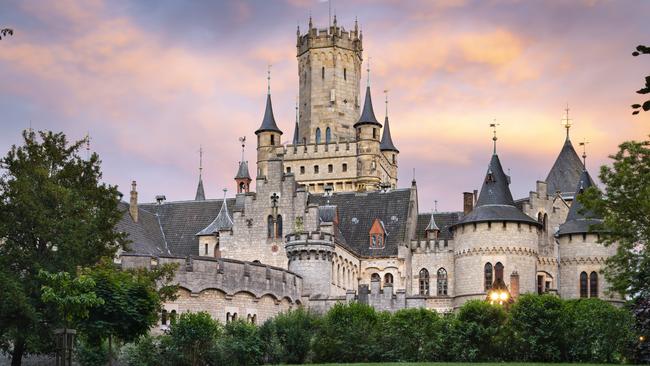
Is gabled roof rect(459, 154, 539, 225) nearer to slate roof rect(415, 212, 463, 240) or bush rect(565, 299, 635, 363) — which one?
slate roof rect(415, 212, 463, 240)

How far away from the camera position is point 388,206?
8281 cm

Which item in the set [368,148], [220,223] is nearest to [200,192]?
[368,148]

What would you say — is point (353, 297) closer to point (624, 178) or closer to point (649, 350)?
point (624, 178)

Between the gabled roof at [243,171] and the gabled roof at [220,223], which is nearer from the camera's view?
the gabled roof at [220,223]

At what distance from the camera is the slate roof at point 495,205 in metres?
74.8

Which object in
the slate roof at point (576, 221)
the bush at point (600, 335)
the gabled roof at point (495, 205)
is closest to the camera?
the bush at point (600, 335)

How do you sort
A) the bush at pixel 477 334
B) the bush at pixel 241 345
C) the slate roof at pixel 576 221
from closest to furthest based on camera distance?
the bush at pixel 477 334
the bush at pixel 241 345
the slate roof at pixel 576 221

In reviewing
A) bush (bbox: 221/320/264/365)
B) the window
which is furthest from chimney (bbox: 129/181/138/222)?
bush (bbox: 221/320/264/365)

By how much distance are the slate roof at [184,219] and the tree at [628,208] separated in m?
36.6

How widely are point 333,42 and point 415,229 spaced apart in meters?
34.3

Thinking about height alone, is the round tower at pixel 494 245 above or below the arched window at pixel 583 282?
above

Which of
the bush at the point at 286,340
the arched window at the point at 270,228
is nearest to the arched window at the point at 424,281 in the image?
the arched window at the point at 270,228

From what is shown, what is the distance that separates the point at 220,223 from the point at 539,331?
37.7 meters

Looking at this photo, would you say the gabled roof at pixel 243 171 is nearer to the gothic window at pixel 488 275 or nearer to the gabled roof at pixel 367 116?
the gabled roof at pixel 367 116
